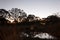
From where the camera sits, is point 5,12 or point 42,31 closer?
point 42,31

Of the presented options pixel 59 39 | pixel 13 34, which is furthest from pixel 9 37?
pixel 59 39

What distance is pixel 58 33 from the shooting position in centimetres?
862

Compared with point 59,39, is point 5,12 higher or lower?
higher

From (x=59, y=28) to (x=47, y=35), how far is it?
1396 mm

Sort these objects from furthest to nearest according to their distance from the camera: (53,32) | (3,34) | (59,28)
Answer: (53,32)
(59,28)
(3,34)

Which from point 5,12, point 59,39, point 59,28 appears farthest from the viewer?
point 5,12

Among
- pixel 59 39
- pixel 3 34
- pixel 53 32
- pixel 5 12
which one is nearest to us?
pixel 3 34

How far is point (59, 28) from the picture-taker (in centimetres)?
846

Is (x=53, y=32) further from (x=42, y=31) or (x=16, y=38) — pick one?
(x=16, y=38)

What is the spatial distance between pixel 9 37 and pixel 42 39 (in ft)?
12.7

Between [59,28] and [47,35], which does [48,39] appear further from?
[59,28]

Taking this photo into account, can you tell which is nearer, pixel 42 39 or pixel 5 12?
pixel 42 39

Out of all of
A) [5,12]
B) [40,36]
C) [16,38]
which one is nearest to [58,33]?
[40,36]

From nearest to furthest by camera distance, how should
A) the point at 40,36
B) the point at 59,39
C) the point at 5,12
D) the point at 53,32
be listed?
the point at 59,39, the point at 53,32, the point at 40,36, the point at 5,12
